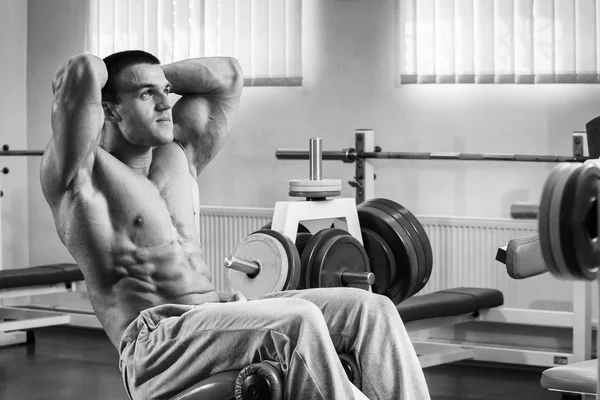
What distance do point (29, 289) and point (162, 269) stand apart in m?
2.57

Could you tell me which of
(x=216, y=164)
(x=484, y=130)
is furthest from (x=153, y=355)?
(x=216, y=164)

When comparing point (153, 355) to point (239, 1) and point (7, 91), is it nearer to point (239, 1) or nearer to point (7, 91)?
point (239, 1)

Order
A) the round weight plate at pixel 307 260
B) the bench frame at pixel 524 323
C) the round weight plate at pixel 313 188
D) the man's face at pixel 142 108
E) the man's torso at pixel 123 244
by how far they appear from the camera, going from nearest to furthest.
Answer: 1. the man's torso at pixel 123 244
2. the man's face at pixel 142 108
3. the round weight plate at pixel 307 260
4. the round weight plate at pixel 313 188
5. the bench frame at pixel 524 323

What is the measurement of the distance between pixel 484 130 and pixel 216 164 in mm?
1535

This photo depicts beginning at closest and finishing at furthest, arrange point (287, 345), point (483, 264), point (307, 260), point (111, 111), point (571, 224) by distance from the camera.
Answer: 1. point (571, 224)
2. point (287, 345)
3. point (111, 111)
4. point (307, 260)
5. point (483, 264)

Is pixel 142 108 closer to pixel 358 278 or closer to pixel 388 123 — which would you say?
pixel 358 278

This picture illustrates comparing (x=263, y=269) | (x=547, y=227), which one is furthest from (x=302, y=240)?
(x=547, y=227)

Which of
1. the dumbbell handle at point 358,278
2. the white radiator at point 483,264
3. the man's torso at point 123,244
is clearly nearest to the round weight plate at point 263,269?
the dumbbell handle at point 358,278

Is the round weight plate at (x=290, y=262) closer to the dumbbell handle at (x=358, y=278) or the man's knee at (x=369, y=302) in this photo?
the dumbbell handle at (x=358, y=278)

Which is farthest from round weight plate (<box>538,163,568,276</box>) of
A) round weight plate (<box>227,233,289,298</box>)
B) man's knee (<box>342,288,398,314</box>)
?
round weight plate (<box>227,233,289,298</box>)

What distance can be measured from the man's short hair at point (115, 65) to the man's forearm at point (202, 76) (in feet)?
0.72

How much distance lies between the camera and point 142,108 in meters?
2.38

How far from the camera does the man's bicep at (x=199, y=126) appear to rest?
2.62 m

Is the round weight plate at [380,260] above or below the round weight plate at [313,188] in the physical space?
below
